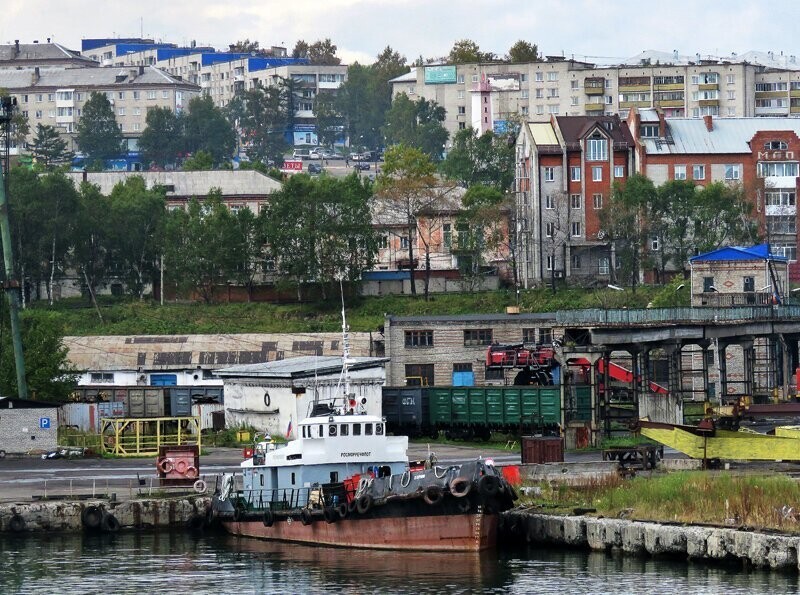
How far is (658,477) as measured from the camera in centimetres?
6944

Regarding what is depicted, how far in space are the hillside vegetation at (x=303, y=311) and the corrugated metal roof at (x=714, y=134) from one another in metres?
17.8

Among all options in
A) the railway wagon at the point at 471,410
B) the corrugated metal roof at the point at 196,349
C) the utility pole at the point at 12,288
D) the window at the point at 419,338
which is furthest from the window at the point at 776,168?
the utility pole at the point at 12,288

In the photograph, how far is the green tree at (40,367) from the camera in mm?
101750

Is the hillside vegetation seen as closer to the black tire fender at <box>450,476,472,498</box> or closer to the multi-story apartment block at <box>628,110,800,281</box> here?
the multi-story apartment block at <box>628,110,800,281</box>

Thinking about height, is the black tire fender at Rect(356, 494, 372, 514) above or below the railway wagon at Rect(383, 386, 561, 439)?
below

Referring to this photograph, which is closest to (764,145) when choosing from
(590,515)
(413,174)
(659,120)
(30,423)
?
(659,120)

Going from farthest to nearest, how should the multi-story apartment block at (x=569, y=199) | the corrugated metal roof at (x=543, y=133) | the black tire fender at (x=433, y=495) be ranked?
the corrugated metal roof at (x=543, y=133)
the multi-story apartment block at (x=569, y=199)
the black tire fender at (x=433, y=495)

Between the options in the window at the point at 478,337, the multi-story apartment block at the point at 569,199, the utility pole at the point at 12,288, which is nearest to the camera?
the utility pole at the point at 12,288

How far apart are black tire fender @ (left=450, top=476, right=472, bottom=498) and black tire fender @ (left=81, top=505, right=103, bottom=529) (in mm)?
15191

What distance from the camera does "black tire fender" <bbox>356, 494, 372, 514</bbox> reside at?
2670 inches

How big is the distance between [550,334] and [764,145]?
4674 cm

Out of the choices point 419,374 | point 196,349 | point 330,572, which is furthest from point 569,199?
point 330,572

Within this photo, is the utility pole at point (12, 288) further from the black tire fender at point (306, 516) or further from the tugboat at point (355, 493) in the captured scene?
the black tire fender at point (306, 516)

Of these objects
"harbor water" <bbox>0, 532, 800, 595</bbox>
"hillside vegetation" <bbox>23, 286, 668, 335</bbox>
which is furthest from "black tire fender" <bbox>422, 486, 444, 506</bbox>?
"hillside vegetation" <bbox>23, 286, 668, 335</bbox>
